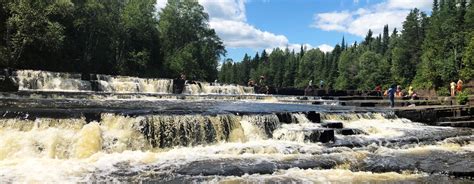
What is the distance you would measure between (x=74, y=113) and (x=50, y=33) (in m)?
29.2

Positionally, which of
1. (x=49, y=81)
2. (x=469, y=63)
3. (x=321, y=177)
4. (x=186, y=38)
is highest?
(x=186, y=38)

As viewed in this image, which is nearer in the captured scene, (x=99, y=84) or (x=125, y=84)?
(x=99, y=84)

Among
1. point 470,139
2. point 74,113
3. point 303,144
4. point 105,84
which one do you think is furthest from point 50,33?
point 470,139

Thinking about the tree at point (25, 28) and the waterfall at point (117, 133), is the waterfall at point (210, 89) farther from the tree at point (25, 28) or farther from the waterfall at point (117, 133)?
the waterfall at point (117, 133)

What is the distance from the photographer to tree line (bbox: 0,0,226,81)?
4134cm

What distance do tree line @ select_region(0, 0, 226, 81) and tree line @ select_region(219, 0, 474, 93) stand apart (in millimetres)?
26285

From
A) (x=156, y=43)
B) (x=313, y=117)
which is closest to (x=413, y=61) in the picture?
(x=156, y=43)

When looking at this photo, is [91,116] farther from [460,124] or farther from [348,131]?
[460,124]

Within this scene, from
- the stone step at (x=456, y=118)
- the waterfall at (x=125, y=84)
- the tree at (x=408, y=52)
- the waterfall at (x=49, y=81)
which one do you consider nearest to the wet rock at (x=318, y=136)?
the stone step at (x=456, y=118)

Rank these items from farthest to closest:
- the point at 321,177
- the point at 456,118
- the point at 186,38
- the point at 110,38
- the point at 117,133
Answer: the point at 186,38 → the point at 110,38 → the point at 456,118 → the point at 117,133 → the point at 321,177

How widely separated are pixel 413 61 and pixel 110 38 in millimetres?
60984

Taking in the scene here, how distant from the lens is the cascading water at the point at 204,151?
11336 mm

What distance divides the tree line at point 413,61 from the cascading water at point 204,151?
179ft

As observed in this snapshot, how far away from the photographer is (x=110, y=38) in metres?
59.2
